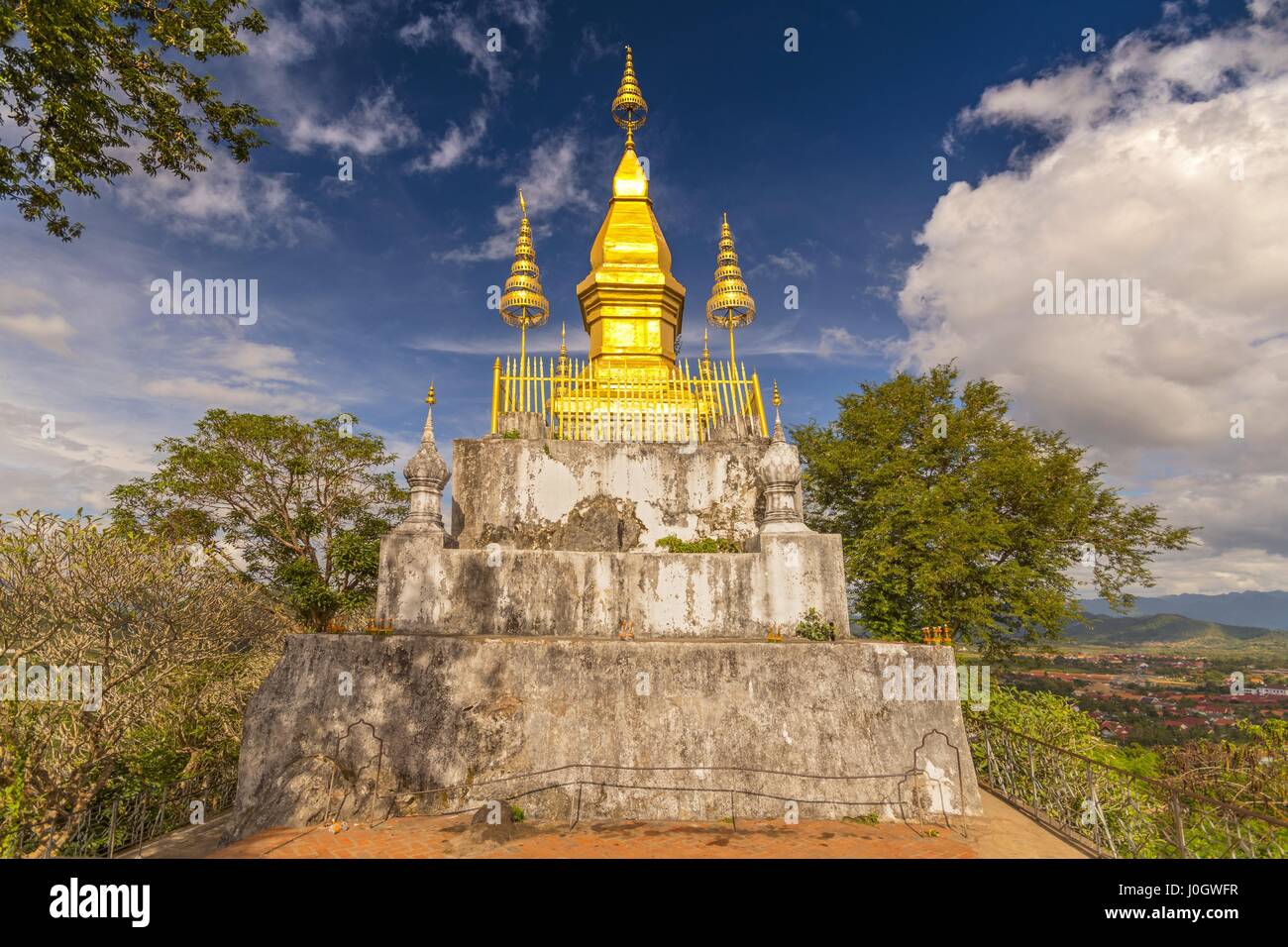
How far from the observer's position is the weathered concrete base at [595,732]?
29.4ft

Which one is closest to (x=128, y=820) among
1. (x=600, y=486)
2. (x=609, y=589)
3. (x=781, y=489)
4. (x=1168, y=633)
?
(x=609, y=589)

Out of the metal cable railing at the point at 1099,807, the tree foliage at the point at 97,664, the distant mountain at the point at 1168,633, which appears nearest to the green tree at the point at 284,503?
the tree foliage at the point at 97,664

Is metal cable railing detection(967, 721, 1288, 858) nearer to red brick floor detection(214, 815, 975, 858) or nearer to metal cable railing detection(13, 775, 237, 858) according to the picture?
red brick floor detection(214, 815, 975, 858)

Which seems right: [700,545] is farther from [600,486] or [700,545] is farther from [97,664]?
[97,664]

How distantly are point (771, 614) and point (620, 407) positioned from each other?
20.0ft

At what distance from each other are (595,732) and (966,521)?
11.0 meters

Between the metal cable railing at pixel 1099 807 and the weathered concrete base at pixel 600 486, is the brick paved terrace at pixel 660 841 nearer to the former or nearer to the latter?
the metal cable railing at pixel 1099 807

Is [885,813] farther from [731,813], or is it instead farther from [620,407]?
[620,407]

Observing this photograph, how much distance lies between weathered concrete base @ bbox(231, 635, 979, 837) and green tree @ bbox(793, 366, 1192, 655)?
5732mm

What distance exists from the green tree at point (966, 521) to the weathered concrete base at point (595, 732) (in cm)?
573

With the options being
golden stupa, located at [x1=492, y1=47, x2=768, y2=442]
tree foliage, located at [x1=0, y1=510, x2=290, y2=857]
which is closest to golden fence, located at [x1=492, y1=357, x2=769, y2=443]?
golden stupa, located at [x1=492, y1=47, x2=768, y2=442]

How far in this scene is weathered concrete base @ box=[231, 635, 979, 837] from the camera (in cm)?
896

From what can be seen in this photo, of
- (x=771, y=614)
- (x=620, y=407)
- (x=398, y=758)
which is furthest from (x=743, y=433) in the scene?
(x=398, y=758)

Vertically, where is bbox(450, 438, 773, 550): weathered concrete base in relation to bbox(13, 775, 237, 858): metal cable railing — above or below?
above
